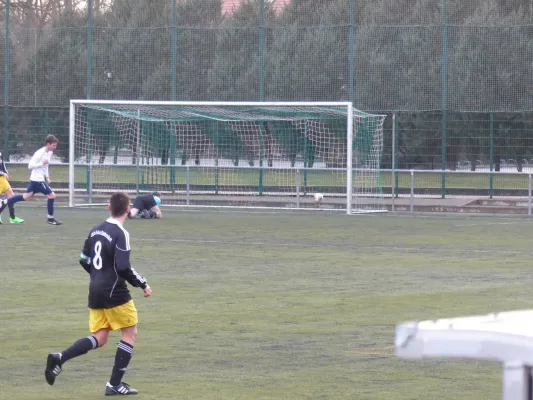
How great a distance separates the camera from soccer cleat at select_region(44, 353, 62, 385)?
8.65 metres

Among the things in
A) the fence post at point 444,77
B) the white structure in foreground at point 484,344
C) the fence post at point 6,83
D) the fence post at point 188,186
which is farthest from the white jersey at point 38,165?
the white structure in foreground at point 484,344

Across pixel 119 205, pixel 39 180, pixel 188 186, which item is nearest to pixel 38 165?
pixel 39 180

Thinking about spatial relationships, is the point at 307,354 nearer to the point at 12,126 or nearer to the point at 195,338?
the point at 195,338

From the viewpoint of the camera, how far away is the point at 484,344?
2805 millimetres

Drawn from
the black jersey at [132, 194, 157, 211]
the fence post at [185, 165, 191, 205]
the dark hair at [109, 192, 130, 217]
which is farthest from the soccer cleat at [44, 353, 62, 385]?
the fence post at [185, 165, 191, 205]

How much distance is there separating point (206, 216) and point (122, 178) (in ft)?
16.1

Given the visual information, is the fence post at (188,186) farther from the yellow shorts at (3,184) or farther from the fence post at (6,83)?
the yellow shorts at (3,184)

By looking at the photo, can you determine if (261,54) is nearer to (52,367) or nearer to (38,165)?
(38,165)

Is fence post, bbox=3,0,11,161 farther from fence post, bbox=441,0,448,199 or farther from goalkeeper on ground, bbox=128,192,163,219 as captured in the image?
fence post, bbox=441,0,448,199

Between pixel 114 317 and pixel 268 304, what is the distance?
4.80 meters

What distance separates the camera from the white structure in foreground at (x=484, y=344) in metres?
2.75

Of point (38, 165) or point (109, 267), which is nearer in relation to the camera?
point (109, 267)

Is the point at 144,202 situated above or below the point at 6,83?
below

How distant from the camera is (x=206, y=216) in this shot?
94.6 feet
